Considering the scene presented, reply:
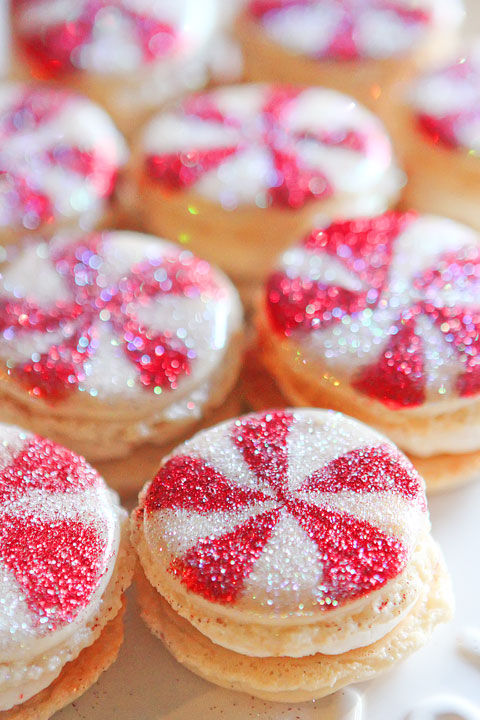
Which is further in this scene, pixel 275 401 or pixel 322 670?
pixel 275 401

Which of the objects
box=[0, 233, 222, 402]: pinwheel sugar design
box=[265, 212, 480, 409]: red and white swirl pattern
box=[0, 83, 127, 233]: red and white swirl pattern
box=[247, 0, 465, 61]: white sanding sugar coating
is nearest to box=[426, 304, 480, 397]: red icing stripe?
box=[265, 212, 480, 409]: red and white swirl pattern

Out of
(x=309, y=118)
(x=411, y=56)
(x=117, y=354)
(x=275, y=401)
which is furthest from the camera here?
→ (x=411, y=56)

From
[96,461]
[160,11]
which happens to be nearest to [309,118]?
[160,11]

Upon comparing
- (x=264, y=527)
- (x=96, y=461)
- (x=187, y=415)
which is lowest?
(x=96, y=461)

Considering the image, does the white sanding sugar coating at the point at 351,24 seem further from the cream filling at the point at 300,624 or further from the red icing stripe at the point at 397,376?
the cream filling at the point at 300,624

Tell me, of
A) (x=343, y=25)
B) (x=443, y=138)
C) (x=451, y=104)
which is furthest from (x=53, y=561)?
(x=343, y=25)

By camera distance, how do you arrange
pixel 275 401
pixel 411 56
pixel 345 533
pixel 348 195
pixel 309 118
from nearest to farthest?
pixel 345 533 → pixel 275 401 → pixel 348 195 → pixel 309 118 → pixel 411 56

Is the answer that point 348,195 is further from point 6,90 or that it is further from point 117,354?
point 6,90
